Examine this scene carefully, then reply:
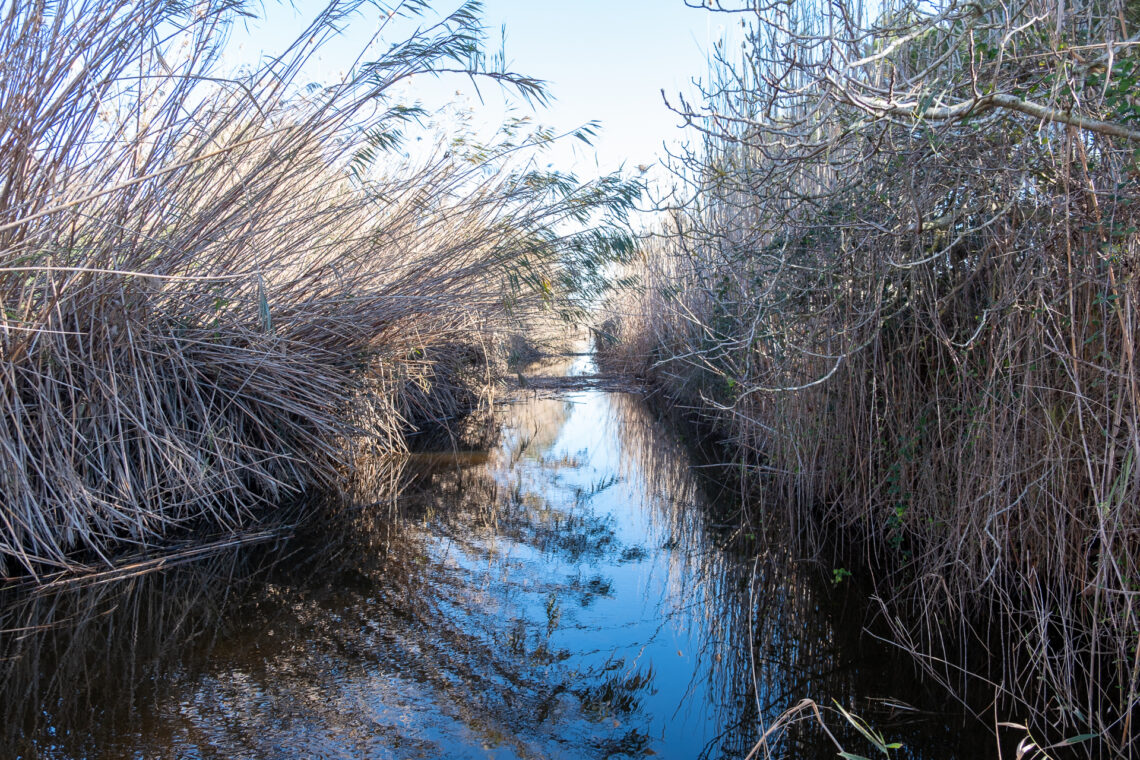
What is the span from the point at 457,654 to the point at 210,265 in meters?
2.60

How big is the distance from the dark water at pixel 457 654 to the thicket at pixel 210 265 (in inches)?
22.7

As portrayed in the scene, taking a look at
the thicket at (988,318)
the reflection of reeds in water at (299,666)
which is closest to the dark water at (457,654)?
the reflection of reeds in water at (299,666)

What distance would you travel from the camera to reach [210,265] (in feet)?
13.3

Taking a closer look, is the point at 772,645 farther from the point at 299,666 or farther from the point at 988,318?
the point at 299,666

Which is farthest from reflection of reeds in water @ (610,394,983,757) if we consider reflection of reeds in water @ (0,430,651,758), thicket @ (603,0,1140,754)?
reflection of reeds in water @ (0,430,651,758)

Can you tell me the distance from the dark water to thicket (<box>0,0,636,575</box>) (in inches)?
22.7

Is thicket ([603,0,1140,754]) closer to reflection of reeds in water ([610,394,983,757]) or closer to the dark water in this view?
reflection of reeds in water ([610,394,983,757])

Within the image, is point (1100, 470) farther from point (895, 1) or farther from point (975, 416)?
point (895, 1)

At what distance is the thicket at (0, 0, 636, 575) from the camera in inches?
122

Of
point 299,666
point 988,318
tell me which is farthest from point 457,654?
point 988,318

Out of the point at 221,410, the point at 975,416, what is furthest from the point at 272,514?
the point at 975,416

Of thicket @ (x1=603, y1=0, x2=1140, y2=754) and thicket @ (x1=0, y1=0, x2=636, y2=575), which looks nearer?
thicket @ (x1=603, y1=0, x2=1140, y2=754)

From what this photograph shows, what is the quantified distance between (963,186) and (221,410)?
3.77 meters

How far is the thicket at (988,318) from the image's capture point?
81.7 inches
